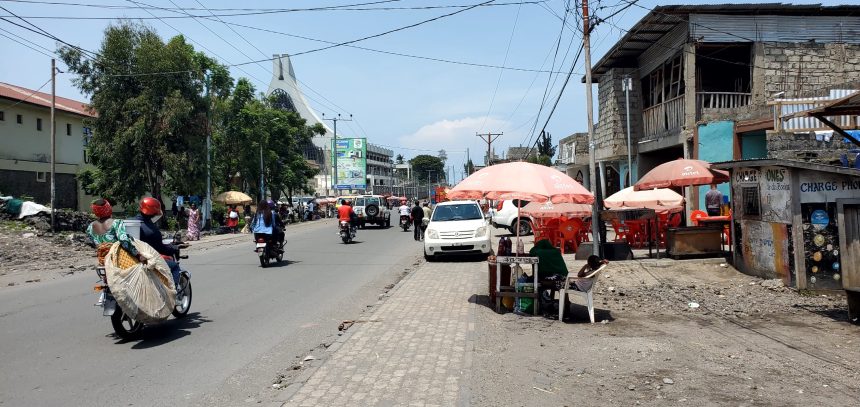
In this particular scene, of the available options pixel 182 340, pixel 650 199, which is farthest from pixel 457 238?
pixel 182 340

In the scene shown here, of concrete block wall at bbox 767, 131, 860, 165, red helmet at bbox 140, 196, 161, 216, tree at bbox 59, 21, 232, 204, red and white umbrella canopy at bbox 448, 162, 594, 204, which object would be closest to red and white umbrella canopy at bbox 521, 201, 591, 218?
concrete block wall at bbox 767, 131, 860, 165

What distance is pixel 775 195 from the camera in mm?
10188

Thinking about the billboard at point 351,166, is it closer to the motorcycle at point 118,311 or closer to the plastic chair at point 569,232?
the plastic chair at point 569,232

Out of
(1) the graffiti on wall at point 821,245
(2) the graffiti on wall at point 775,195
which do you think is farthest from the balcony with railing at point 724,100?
(1) the graffiti on wall at point 821,245

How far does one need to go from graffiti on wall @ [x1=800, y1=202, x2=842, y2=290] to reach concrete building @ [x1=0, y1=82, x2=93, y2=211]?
1279 inches

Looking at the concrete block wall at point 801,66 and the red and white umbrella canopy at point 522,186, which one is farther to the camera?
the concrete block wall at point 801,66

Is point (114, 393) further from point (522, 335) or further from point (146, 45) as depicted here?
point (146, 45)

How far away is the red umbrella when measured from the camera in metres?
12.8

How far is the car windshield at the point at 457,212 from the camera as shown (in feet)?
56.1

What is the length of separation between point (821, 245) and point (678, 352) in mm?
4907

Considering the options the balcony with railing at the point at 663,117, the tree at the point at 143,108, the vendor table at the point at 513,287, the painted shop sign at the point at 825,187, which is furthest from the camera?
the tree at the point at 143,108

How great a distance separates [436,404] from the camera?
4.68 meters

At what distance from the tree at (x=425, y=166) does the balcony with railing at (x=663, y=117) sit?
127 m

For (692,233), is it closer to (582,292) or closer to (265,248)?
(582,292)
